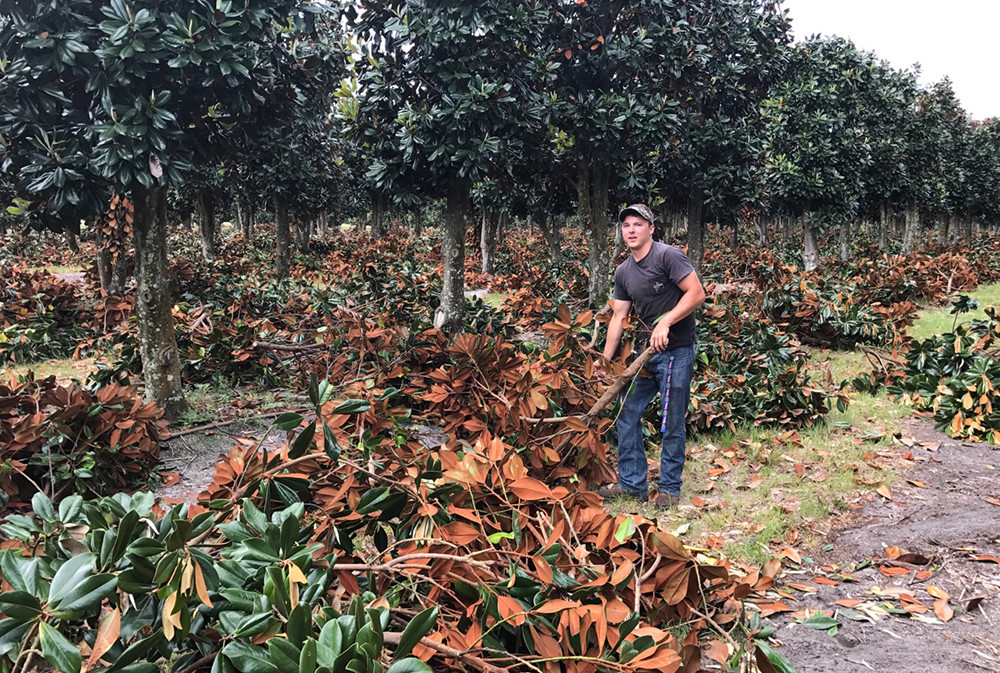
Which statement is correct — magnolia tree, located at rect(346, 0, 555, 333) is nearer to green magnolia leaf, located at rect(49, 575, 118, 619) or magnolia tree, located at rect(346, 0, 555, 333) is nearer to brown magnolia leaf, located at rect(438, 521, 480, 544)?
brown magnolia leaf, located at rect(438, 521, 480, 544)

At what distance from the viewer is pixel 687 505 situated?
4.16m

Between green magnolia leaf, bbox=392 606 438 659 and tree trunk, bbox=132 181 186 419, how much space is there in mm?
4845

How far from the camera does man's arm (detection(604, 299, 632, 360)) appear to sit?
4.14 metres

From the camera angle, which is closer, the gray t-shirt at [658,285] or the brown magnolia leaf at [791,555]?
the brown magnolia leaf at [791,555]

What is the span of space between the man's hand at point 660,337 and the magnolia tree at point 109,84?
3273mm

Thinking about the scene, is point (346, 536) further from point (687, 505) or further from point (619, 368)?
point (687, 505)

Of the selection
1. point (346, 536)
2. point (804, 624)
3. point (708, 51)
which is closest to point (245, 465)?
point (346, 536)

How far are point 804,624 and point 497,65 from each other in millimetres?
6337

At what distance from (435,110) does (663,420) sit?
4.35m

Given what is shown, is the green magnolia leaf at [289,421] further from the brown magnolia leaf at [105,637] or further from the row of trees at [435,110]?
the row of trees at [435,110]

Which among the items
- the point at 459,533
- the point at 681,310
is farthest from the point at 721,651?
the point at 681,310

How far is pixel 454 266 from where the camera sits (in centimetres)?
797

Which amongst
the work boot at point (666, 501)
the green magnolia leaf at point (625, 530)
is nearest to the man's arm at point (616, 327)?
the work boot at point (666, 501)

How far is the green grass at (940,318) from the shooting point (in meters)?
10.0
